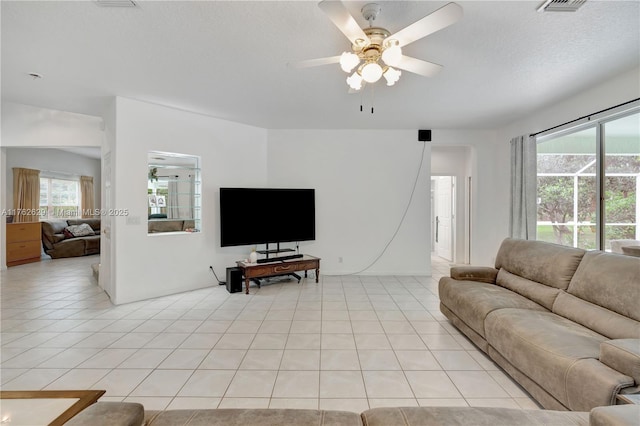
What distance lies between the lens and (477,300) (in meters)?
2.66

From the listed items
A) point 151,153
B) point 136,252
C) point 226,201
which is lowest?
point 136,252

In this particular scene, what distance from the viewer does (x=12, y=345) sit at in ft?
8.98

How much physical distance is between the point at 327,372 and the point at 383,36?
8.53ft

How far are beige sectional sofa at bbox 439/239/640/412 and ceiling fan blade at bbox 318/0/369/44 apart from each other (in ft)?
7.69

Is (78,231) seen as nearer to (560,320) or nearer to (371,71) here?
(371,71)

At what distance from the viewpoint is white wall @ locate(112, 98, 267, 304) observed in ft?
12.6

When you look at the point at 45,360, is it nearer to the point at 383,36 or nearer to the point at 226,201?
the point at 226,201

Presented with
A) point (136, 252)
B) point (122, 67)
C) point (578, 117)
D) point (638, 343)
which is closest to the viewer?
point (638, 343)

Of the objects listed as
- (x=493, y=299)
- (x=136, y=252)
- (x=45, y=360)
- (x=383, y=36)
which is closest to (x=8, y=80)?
(x=136, y=252)

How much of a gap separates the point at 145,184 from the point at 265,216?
179 cm

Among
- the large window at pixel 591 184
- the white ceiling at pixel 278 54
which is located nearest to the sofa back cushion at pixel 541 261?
→ the large window at pixel 591 184

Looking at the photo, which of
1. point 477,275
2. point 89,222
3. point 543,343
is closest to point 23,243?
point 89,222

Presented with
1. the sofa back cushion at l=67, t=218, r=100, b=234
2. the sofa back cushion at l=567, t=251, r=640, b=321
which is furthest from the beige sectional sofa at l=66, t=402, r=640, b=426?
the sofa back cushion at l=67, t=218, r=100, b=234

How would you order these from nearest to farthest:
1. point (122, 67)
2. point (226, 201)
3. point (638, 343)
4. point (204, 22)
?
1. point (638, 343)
2. point (204, 22)
3. point (122, 67)
4. point (226, 201)
